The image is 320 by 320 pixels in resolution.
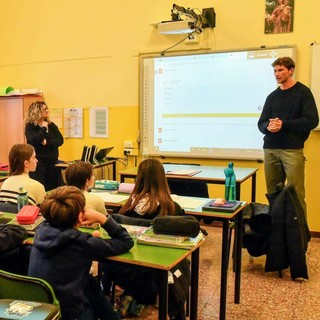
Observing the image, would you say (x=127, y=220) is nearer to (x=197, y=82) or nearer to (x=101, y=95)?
(x=197, y=82)

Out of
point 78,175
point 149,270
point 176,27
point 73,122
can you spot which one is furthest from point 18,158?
point 73,122

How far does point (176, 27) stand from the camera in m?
4.41

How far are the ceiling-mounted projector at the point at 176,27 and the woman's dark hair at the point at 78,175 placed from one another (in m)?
2.49

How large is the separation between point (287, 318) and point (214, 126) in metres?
2.56

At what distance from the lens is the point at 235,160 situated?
4.66 m

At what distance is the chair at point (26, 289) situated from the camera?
154 centimetres

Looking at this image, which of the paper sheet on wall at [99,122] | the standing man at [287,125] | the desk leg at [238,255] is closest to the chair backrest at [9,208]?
the desk leg at [238,255]

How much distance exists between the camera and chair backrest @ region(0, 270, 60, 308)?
5.05 ft

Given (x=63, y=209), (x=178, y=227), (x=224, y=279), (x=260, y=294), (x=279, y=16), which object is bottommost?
(x=260, y=294)

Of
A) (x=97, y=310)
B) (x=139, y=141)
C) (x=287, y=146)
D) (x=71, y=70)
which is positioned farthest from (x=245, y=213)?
(x=71, y=70)

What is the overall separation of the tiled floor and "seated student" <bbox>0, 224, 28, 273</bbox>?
0.95 metres

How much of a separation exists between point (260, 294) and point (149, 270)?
4.37 ft

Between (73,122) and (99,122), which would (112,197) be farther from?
(73,122)

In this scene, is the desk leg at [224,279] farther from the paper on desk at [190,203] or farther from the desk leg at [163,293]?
the desk leg at [163,293]
